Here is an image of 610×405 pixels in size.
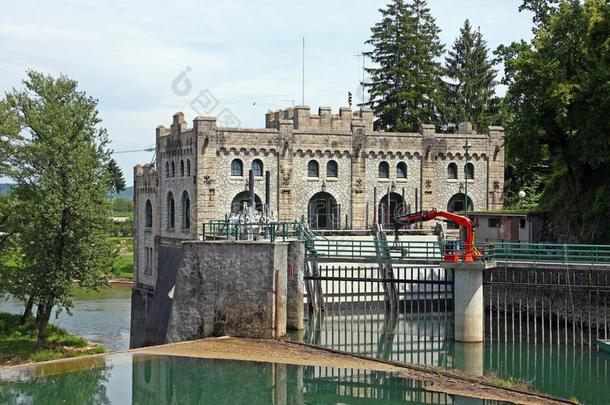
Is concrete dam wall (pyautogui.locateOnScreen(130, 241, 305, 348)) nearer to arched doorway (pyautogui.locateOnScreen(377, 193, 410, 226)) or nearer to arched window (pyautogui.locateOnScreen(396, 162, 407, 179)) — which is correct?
arched doorway (pyautogui.locateOnScreen(377, 193, 410, 226))

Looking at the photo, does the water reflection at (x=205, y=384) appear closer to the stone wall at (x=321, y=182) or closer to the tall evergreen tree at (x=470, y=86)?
the stone wall at (x=321, y=182)

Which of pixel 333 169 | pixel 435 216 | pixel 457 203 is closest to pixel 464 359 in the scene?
pixel 435 216

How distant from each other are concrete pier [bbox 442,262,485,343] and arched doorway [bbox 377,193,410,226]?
18059 mm

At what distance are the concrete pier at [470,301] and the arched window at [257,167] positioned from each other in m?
18.5

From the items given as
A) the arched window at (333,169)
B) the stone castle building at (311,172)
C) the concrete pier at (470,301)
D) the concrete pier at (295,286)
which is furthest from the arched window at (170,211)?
the concrete pier at (470,301)

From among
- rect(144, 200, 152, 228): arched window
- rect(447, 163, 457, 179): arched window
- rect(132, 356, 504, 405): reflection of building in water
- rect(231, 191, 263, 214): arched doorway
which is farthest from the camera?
rect(144, 200, 152, 228): arched window

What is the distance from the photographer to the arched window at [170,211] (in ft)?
166

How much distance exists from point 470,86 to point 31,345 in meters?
50.4

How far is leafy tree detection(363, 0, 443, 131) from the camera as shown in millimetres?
71625

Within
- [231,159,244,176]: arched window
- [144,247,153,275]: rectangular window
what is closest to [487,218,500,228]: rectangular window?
[231,159,244,176]: arched window

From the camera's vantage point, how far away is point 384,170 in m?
51.0

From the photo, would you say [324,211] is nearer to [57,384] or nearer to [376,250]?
[376,250]

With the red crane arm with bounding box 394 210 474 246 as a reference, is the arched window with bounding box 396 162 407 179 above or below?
above

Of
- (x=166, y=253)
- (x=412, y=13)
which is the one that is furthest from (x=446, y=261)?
(x=412, y=13)
